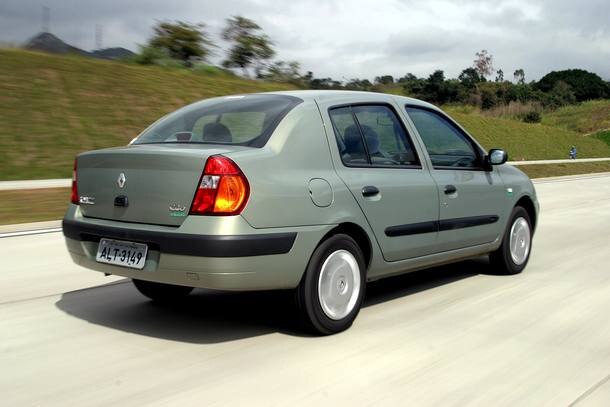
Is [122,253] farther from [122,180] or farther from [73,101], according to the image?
[73,101]

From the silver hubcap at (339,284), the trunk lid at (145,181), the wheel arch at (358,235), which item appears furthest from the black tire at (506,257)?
the trunk lid at (145,181)

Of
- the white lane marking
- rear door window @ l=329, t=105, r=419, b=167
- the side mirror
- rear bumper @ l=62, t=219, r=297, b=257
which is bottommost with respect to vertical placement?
the white lane marking

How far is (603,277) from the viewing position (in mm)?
6672

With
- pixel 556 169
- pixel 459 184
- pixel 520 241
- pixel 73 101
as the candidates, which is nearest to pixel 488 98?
pixel 556 169

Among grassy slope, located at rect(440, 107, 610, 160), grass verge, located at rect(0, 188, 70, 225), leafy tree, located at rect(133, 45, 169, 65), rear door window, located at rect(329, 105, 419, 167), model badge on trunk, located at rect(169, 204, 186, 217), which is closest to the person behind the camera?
model badge on trunk, located at rect(169, 204, 186, 217)

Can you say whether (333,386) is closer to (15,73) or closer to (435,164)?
(435,164)

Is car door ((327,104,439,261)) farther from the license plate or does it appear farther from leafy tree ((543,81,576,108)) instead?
leafy tree ((543,81,576,108))

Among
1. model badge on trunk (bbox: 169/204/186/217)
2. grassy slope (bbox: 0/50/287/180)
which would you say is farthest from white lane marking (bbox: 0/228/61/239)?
grassy slope (bbox: 0/50/287/180)

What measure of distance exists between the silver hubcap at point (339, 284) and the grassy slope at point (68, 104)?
39.0 feet

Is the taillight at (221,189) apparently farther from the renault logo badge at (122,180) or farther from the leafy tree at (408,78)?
the leafy tree at (408,78)

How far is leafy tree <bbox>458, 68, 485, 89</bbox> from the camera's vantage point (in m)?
73.0

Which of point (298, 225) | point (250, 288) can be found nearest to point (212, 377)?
point (250, 288)

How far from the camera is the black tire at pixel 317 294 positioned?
14.8ft

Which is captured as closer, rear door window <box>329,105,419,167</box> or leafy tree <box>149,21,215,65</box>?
rear door window <box>329,105,419,167</box>
